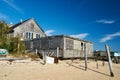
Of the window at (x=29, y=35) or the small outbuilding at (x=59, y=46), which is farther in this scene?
the window at (x=29, y=35)

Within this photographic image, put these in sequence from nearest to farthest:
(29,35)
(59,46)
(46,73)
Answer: (46,73), (59,46), (29,35)

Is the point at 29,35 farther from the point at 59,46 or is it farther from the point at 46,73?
the point at 46,73

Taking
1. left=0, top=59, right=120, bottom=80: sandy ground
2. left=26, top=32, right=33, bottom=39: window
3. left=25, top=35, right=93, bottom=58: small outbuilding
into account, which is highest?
left=26, top=32, right=33, bottom=39: window

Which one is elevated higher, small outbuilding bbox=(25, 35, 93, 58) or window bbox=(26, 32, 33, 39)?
window bbox=(26, 32, 33, 39)

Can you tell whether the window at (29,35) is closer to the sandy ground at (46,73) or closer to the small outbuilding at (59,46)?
the small outbuilding at (59,46)

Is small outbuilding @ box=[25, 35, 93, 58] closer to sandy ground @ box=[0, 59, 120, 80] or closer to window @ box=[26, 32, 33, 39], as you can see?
window @ box=[26, 32, 33, 39]

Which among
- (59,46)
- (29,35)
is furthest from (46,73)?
(29,35)

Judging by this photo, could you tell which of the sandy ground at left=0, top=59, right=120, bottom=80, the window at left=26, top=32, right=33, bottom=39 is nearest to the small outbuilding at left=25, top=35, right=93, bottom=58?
the window at left=26, top=32, right=33, bottom=39

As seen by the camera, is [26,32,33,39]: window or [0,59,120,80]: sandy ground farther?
[26,32,33,39]: window

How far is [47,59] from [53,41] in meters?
8.84

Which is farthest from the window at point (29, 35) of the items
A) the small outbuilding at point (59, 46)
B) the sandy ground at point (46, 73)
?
the sandy ground at point (46, 73)

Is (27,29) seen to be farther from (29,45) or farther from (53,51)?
(53,51)

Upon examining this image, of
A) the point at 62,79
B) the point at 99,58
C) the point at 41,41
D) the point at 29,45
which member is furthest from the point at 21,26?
the point at 62,79

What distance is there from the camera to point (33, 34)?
120ft
